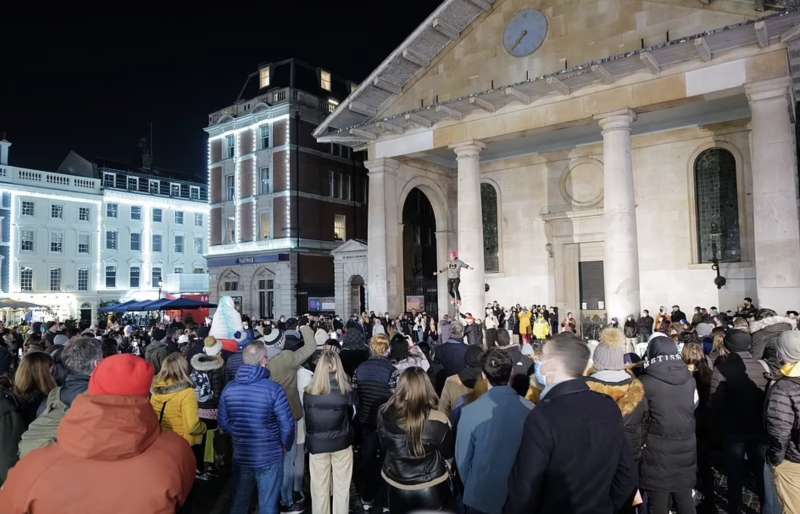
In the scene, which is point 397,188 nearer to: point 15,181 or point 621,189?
→ point 621,189

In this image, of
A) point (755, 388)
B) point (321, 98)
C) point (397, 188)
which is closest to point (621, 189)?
point (397, 188)

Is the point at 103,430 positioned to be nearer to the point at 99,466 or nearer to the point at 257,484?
the point at 99,466

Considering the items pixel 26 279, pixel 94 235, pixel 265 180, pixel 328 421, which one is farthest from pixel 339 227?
pixel 328 421

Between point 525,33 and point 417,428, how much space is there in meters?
19.7

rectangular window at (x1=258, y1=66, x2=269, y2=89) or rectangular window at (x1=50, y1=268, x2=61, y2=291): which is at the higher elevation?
rectangular window at (x1=258, y1=66, x2=269, y2=89)

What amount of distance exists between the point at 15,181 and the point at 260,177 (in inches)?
883

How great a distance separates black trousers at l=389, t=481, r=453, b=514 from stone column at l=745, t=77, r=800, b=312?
15.4 m

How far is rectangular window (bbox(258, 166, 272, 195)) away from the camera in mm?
39281

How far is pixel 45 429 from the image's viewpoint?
14.4 feet

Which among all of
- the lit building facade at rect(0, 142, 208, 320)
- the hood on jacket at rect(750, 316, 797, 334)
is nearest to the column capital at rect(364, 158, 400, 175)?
the hood on jacket at rect(750, 316, 797, 334)

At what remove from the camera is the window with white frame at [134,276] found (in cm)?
5419

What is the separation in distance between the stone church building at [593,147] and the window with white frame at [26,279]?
35169mm

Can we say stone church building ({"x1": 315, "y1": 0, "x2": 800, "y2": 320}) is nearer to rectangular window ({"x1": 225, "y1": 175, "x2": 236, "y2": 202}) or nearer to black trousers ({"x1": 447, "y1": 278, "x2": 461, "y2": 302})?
black trousers ({"x1": 447, "y1": 278, "x2": 461, "y2": 302})

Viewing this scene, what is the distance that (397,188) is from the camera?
2644 centimetres
